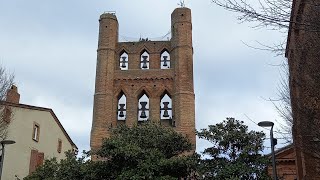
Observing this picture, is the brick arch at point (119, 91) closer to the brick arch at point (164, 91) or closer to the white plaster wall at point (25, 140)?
the brick arch at point (164, 91)

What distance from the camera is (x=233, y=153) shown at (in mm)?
→ 21781

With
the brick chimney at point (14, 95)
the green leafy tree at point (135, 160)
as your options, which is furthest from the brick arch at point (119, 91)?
the green leafy tree at point (135, 160)

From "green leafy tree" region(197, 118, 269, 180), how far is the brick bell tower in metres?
18.0

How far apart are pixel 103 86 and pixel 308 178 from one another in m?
27.8

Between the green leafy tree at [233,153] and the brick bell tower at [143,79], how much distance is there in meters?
18.0

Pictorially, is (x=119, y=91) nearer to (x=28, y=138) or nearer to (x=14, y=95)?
(x=14, y=95)

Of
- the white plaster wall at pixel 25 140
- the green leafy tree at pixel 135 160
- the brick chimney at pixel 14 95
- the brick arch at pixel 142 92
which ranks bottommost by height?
the green leafy tree at pixel 135 160

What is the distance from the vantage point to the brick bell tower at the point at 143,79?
4141 cm

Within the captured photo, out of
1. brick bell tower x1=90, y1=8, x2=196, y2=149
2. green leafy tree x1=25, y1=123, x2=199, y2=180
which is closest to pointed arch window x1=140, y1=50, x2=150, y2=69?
brick bell tower x1=90, y1=8, x2=196, y2=149

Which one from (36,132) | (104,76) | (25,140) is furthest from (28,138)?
(104,76)

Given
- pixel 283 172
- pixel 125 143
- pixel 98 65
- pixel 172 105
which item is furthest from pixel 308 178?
pixel 98 65

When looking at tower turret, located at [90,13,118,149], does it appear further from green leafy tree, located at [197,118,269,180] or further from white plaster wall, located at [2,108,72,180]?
green leafy tree, located at [197,118,269,180]

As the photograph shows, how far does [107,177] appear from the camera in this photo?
2289 centimetres

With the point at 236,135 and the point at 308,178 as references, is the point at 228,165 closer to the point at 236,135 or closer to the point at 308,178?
the point at 236,135
